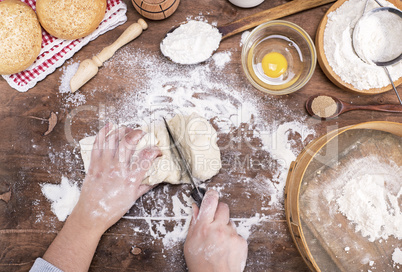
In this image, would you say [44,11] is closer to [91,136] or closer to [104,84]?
[104,84]

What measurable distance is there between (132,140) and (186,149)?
0.64 ft

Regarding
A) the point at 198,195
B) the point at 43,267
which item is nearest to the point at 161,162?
the point at 198,195

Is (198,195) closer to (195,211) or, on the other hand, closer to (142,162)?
(195,211)

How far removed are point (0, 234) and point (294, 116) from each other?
1180 millimetres

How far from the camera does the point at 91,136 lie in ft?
3.63

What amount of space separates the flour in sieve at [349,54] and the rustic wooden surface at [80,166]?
72 millimetres

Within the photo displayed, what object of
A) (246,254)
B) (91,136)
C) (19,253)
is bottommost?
(246,254)

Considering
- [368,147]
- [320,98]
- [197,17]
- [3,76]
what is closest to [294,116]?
[320,98]

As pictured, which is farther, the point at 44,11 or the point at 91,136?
the point at 91,136

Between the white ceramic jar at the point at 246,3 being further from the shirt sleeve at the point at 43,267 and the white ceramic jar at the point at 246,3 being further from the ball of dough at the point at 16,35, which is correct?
the shirt sleeve at the point at 43,267

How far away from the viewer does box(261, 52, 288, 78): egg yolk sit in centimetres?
108

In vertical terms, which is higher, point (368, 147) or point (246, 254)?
point (368, 147)

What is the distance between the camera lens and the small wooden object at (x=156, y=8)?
39.9 inches

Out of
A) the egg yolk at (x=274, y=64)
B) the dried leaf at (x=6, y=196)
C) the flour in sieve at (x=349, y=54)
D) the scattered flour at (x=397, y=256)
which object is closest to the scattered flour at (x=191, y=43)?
the egg yolk at (x=274, y=64)
